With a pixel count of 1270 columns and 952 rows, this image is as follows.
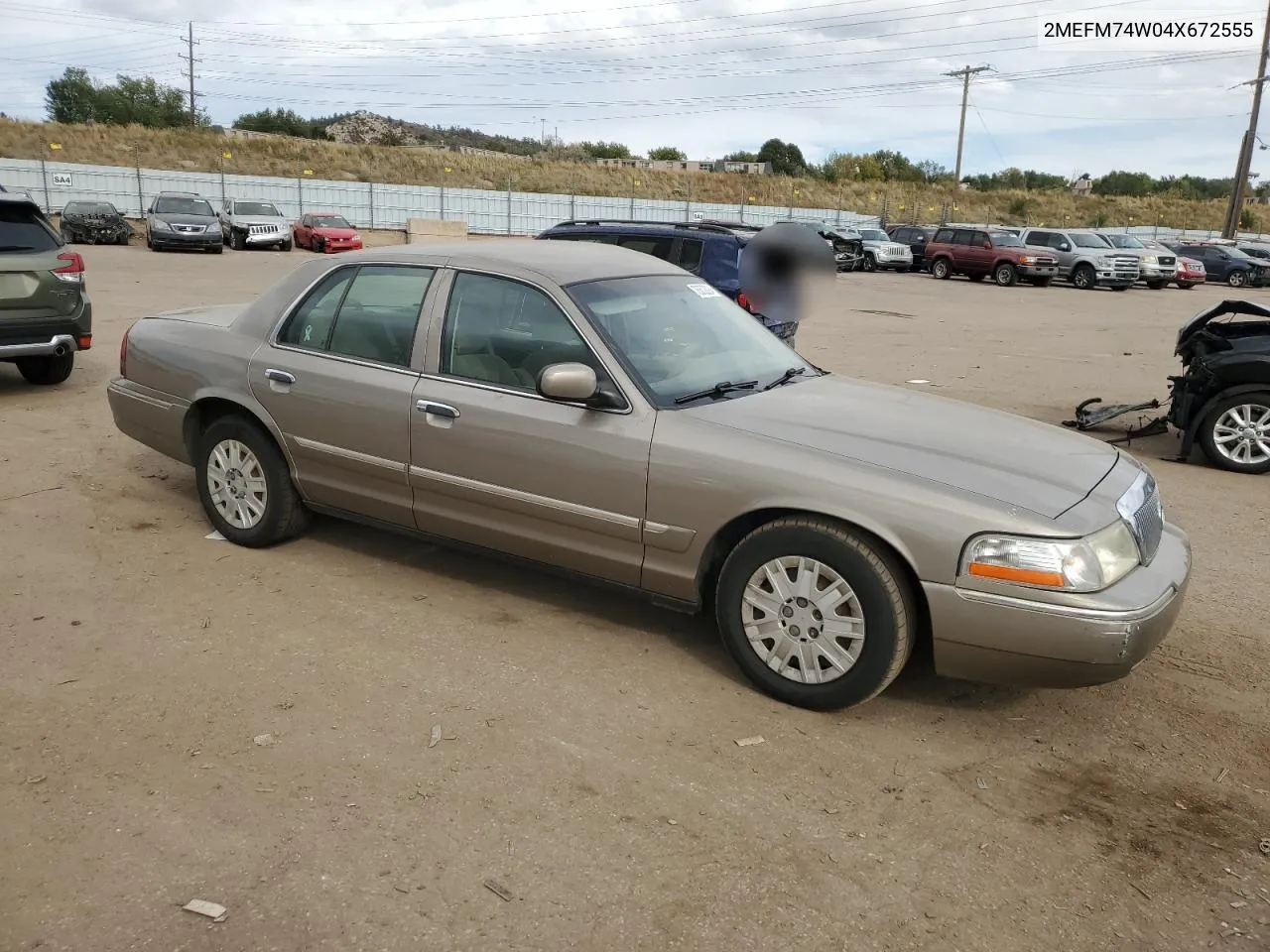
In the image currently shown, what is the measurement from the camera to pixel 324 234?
105ft

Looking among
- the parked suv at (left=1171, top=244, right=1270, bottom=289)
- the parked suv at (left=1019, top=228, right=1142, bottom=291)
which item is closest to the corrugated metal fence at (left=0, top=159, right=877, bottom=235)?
the parked suv at (left=1019, top=228, right=1142, bottom=291)

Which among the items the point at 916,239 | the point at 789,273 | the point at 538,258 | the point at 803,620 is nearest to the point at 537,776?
the point at 803,620

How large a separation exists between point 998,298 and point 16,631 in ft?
80.1

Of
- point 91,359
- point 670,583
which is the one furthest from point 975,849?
Answer: point 91,359

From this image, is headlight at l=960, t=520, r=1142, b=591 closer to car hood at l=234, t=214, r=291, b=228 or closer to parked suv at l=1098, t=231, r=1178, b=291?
parked suv at l=1098, t=231, r=1178, b=291

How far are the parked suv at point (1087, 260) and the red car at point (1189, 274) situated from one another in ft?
8.60

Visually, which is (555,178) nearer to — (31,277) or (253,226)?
(253,226)

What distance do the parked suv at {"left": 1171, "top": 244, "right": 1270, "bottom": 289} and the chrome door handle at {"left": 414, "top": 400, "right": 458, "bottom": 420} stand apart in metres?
36.5

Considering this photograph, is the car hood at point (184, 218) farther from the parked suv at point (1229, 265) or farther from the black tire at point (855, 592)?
the parked suv at point (1229, 265)

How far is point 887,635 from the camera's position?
3543mm

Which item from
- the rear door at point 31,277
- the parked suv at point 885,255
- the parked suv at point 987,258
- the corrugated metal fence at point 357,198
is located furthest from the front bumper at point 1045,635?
the corrugated metal fence at point 357,198

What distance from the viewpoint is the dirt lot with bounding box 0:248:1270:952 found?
271 cm

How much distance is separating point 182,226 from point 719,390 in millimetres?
28361

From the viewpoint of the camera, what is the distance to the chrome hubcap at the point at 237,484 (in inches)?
206
